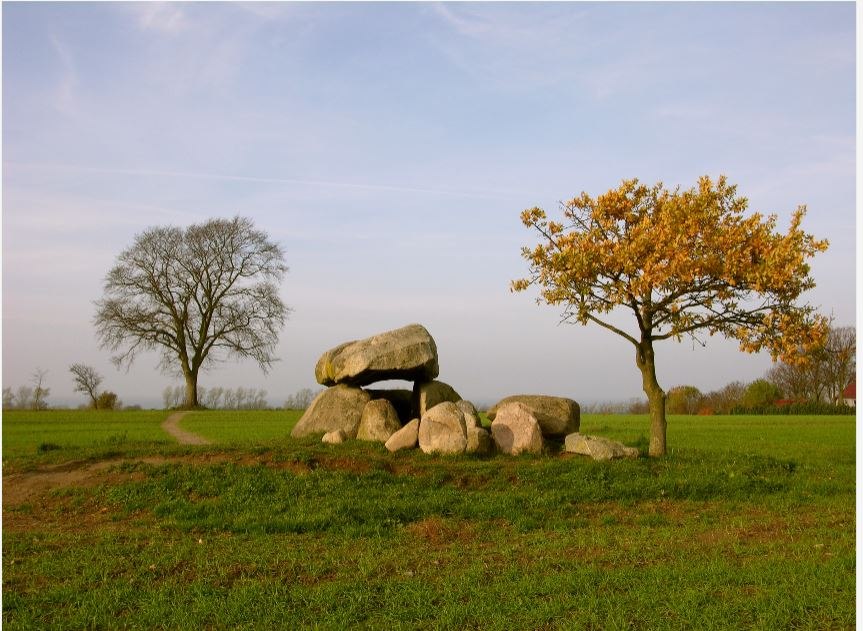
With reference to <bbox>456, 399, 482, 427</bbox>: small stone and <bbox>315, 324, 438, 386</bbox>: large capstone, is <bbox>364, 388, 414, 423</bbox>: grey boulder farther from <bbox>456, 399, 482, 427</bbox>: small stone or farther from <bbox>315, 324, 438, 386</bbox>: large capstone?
<bbox>456, 399, 482, 427</bbox>: small stone

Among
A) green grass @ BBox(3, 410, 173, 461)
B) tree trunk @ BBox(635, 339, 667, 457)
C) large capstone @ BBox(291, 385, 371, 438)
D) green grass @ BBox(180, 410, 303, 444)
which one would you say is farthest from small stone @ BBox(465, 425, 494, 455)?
green grass @ BBox(3, 410, 173, 461)

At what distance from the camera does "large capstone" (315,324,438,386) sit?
72.8ft

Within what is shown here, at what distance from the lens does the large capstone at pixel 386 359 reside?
22.2m

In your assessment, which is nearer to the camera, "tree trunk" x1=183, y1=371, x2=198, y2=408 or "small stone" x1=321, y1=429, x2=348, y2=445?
"small stone" x1=321, y1=429, x2=348, y2=445

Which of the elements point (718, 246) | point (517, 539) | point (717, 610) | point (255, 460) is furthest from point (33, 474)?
point (718, 246)

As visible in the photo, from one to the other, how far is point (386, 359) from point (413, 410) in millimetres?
2282

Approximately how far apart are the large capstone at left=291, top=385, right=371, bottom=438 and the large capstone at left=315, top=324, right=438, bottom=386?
48 centimetres

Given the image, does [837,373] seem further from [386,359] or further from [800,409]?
[386,359]

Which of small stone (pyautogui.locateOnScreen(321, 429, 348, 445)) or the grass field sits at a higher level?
small stone (pyautogui.locateOnScreen(321, 429, 348, 445))

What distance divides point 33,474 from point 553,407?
1348cm

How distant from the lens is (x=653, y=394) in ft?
66.2

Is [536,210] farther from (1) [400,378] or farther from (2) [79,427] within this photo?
(2) [79,427]

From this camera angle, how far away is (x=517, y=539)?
1231 cm

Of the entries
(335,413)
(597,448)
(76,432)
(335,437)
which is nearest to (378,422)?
(335,437)
